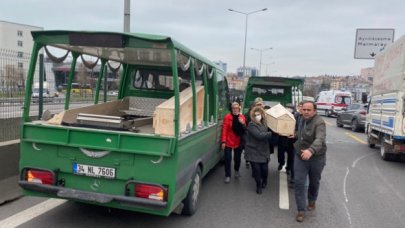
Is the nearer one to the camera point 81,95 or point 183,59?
point 183,59

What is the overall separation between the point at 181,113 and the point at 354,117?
18.0m

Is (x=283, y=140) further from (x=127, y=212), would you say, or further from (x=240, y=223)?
(x=127, y=212)

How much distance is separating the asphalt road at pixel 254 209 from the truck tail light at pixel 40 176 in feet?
1.90

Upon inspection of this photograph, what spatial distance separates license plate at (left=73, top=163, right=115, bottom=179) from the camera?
4387 mm

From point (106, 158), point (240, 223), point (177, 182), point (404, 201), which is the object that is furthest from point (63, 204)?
point (404, 201)

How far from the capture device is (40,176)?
4.61 meters

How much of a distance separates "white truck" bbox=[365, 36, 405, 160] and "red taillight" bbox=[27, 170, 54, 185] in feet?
27.7

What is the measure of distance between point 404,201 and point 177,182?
14.9 ft

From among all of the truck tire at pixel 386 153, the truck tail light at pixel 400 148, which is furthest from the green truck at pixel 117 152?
the truck tire at pixel 386 153

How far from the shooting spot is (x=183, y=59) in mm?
4926

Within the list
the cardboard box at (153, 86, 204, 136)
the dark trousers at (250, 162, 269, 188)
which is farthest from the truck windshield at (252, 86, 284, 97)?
the cardboard box at (153, 86, 204, 136)

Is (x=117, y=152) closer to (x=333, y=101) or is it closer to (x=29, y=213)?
(x=29, y=213)

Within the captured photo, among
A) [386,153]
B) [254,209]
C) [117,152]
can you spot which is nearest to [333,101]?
[386,153]

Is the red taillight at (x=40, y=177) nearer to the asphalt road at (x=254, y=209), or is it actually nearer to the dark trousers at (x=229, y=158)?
the asphalt road at (x=254, y=209)
